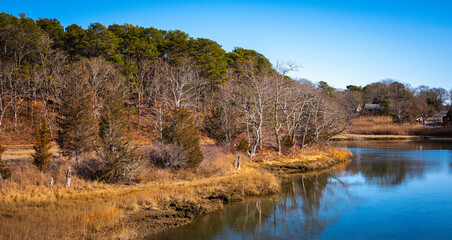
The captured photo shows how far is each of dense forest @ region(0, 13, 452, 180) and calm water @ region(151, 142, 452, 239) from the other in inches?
253

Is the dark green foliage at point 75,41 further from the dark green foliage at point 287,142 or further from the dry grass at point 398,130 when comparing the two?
the dry grass at point 398,130

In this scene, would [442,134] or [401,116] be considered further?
[401,116]

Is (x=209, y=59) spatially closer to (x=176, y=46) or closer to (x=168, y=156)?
(x=176, y=46)

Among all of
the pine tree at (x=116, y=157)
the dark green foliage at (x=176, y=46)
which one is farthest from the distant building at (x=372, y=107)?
the pine tree at (x=116, y=157)

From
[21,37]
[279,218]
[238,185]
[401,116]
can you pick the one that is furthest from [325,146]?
[401,116]

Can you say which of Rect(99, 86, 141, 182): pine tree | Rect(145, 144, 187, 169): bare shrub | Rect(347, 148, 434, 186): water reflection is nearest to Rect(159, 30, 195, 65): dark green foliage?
Rect(347, 148, 434, 186): water reflection

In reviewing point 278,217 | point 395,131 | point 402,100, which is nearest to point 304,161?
point 278,217

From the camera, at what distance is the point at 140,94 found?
55.6 meters

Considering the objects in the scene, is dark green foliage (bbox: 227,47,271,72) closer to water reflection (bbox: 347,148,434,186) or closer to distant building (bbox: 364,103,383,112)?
water reflection (bbox: 347,148,434,186)

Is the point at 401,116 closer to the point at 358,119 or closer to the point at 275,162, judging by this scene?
the point at 358,119

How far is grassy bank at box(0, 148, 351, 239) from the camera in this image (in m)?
12.6

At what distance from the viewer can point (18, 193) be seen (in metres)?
16.0

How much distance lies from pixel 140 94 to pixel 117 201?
41465mm

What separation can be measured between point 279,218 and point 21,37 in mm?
43192
